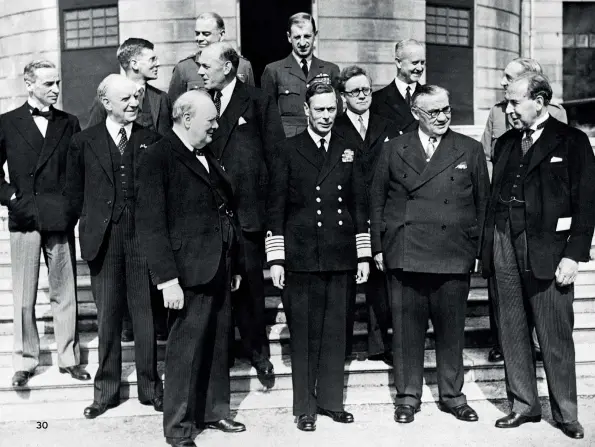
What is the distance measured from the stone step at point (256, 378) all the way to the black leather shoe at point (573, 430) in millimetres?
957

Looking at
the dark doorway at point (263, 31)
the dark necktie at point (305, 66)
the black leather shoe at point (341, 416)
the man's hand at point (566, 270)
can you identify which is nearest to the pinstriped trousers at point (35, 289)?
the black leather shoe at point (341, 416)

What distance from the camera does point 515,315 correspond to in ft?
17.5

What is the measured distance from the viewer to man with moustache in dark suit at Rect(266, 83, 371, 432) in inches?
207

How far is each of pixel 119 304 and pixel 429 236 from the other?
228 centimetres

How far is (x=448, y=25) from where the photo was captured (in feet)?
48.4

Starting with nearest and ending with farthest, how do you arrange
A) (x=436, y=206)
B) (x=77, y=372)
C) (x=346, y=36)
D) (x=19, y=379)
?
(x=436, y=206) < (x=19, y=379) < (x=77, y=372) < (x=346, y=36)

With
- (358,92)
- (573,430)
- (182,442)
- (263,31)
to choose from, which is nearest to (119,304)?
(182,442)

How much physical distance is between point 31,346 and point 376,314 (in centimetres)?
269

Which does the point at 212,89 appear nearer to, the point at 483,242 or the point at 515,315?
the point at 483,242

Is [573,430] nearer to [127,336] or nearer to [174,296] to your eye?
[174,296]

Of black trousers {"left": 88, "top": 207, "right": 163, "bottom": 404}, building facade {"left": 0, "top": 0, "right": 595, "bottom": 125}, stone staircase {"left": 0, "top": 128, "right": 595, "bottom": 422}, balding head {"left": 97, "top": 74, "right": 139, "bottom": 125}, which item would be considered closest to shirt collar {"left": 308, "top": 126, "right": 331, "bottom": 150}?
balding head {"left": 97, "top": 74, "right": 139, "bottom": 125}

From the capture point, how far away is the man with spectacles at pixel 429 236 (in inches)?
209

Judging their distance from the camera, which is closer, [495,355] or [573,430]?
[573,430]

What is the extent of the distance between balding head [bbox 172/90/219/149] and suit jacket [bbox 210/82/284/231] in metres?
0.86
